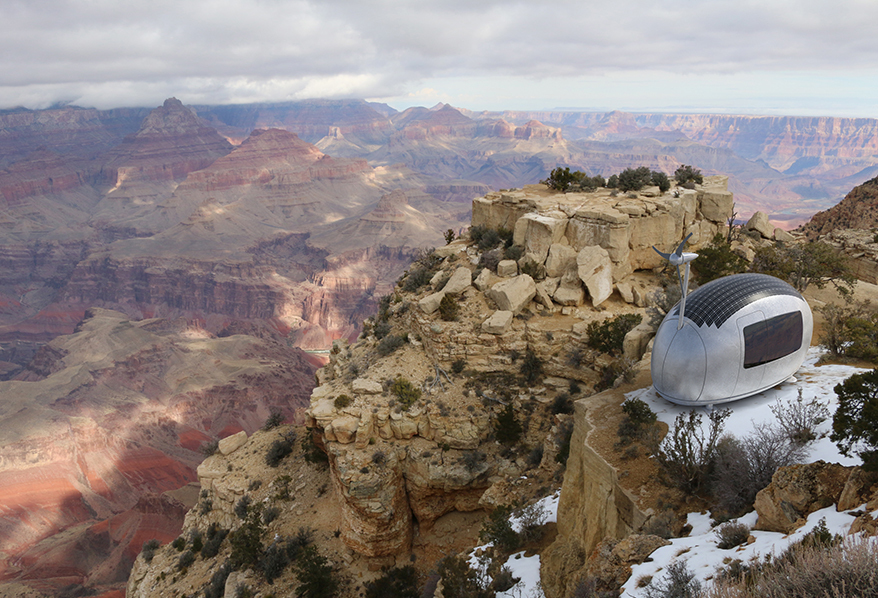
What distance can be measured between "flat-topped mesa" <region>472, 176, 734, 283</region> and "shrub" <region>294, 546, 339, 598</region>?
16448mm

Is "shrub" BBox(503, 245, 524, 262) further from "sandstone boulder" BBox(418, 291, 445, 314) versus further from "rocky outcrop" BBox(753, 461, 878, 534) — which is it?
"rocky outcrop" BBox(753, 461, 878, 534)

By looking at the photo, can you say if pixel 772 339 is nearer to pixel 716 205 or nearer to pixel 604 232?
pixel 604 232

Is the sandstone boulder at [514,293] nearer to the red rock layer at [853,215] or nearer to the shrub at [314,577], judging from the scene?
the shrub at [314,577]

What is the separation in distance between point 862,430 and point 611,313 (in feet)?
45.2

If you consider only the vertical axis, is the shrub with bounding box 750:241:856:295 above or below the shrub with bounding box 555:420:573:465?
above

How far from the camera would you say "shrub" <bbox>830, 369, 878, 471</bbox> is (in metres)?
8.23

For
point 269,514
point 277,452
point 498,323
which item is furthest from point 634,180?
point 269,514

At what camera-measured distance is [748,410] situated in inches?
471

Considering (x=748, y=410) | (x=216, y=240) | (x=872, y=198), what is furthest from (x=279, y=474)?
(x=216, y=240)

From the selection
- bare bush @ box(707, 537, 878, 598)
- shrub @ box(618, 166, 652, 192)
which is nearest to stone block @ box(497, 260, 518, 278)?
shrub @ box(618, 166, 652, 192)

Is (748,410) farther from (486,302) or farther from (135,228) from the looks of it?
(135,228)

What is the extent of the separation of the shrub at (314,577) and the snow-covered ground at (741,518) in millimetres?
7307

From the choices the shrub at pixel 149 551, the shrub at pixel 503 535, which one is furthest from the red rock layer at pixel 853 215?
the shrub at pixel 149 551

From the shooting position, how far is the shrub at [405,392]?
847 inches
